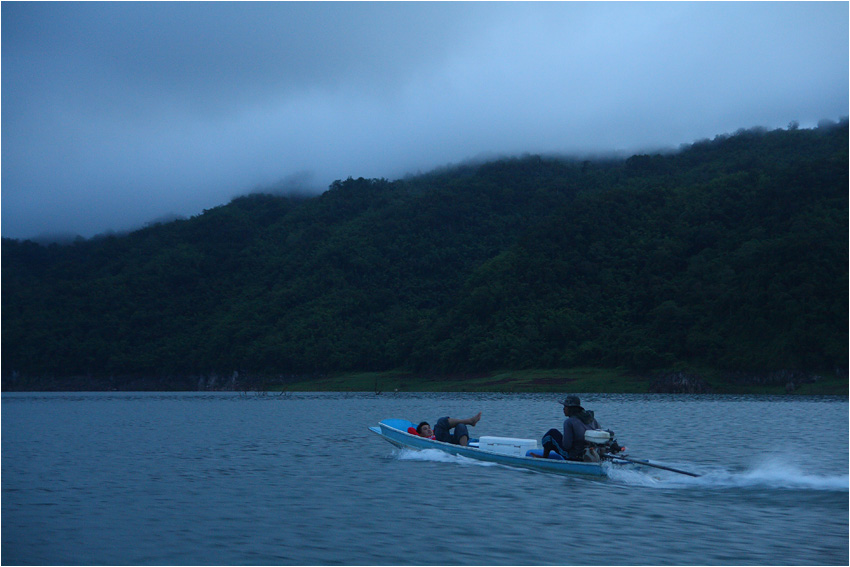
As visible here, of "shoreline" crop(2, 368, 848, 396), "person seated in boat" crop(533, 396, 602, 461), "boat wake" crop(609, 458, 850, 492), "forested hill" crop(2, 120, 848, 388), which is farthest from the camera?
"forested hill" crop(2, 120, 848, 388)

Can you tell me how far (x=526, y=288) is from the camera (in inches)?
5487

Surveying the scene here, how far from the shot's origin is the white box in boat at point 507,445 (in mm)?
26672

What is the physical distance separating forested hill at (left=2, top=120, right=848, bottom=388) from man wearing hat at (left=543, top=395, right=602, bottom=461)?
79.9 metres

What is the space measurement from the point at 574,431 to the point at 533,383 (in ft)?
285

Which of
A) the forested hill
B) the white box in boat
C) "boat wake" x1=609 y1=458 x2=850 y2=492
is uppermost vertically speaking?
the forested hill

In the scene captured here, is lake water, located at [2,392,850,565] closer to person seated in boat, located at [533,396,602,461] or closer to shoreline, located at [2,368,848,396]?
person seated in boat, located at [533,396,602,461]

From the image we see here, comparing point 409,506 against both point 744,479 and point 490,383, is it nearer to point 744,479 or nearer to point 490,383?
point 744,479

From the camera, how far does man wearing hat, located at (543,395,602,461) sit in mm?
24688

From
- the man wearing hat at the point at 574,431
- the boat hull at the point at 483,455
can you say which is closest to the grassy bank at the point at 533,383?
the boat hull at the point at 483,455

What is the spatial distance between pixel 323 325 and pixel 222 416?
9560 centimetres

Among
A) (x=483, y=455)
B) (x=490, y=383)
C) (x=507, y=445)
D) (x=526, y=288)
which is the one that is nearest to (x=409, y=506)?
(x=507, y=445)

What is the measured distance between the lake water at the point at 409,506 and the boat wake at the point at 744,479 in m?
0.06

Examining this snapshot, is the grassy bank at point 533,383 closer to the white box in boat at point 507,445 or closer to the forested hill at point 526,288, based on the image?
the forested hill at point 526,288

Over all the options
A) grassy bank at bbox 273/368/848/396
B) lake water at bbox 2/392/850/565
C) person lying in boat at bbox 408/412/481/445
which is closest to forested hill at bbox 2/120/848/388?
grassy bank at bbox 273/368/848/396
